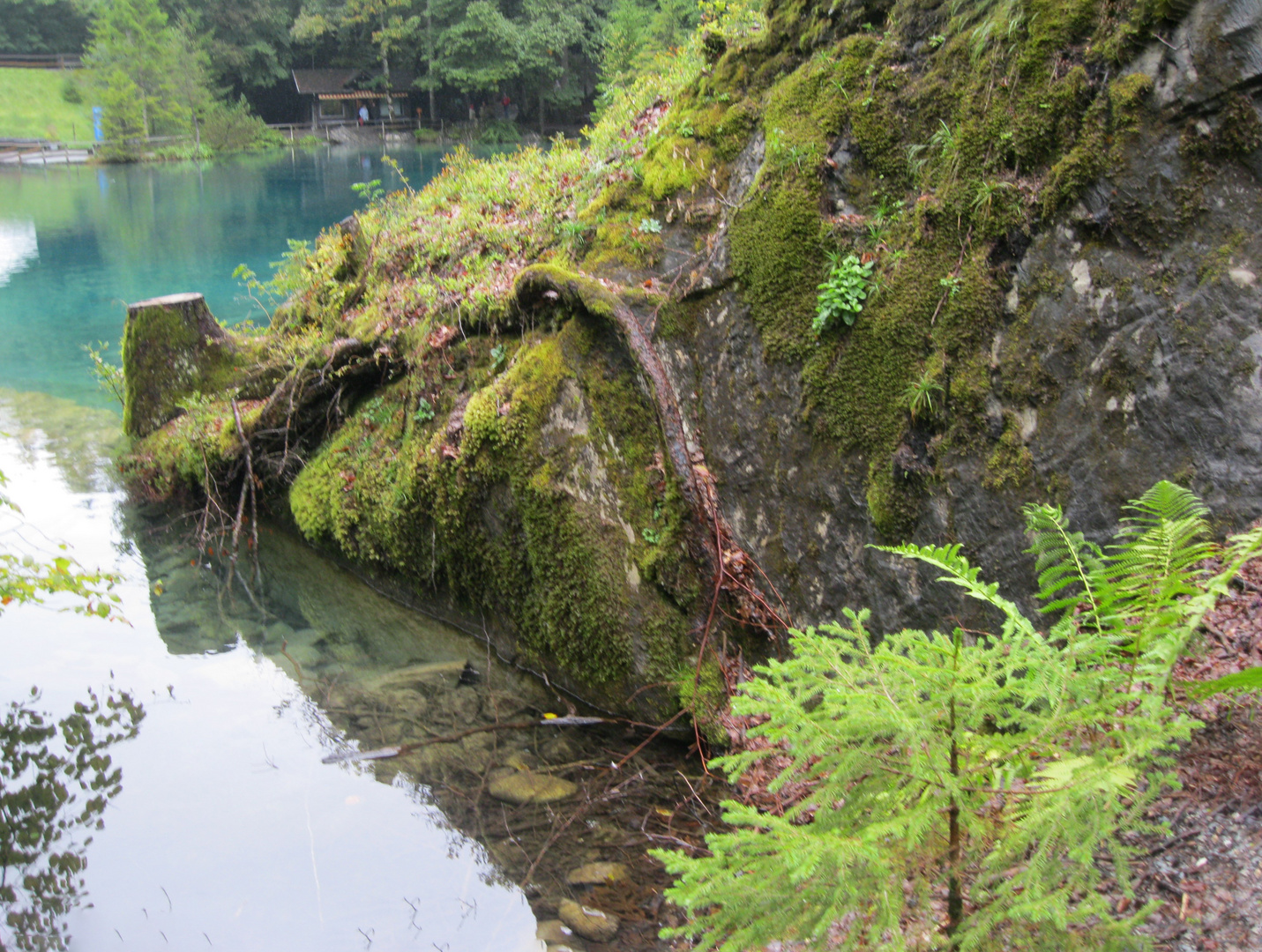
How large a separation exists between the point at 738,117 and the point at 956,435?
295 cm

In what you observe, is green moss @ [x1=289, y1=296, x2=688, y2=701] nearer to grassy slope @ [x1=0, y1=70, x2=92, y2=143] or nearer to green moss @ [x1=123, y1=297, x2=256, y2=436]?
green moss @ [x1=123, y1=297, x2=256, y2=436]

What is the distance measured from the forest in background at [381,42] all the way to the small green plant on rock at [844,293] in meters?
37.4

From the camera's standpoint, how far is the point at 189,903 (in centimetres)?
385

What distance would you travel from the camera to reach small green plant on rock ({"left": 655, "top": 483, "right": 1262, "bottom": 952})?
1.78 meters

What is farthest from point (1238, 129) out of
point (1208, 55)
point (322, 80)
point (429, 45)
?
point (322, 80)

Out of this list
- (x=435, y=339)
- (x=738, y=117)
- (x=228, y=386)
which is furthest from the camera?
(x=228, y=386)

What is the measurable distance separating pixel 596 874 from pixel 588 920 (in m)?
0.27

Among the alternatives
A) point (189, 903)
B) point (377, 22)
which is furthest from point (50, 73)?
point (189, 903)

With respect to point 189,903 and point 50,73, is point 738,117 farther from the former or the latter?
point 50,73

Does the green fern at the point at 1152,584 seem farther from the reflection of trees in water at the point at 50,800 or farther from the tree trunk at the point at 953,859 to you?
the reflection of trees in water at the point at 50,800

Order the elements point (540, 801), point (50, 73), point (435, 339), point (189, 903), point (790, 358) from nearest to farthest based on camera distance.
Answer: point (189, 903) → point (540, 801) → point (790, 358) → point (435, 339) → point (50, 73)

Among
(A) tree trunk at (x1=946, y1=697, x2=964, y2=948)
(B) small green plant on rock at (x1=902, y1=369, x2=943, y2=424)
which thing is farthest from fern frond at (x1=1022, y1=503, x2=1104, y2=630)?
(B) small green plant on rock at (x1=902, y1=369, x2=943, y2=424)

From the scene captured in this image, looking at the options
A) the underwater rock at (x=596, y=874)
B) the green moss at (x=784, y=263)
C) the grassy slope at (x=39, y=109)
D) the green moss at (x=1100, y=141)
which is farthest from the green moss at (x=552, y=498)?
the grassy slope at (x=39, y=109)

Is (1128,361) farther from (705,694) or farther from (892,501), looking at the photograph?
(705,694)
